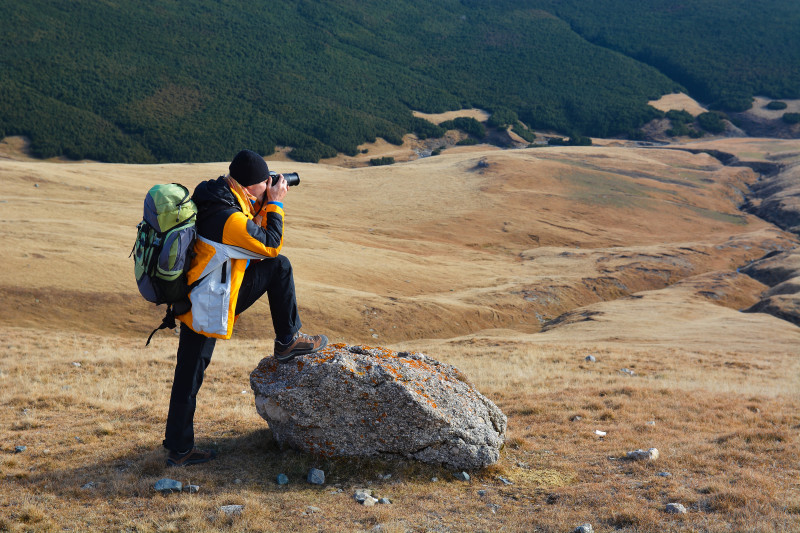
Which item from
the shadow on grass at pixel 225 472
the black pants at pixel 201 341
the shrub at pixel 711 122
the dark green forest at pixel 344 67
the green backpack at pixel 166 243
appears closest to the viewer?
the green backpack at pixel 166 243

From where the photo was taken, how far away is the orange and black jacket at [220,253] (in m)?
5.27

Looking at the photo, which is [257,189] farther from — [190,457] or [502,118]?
[502,118]

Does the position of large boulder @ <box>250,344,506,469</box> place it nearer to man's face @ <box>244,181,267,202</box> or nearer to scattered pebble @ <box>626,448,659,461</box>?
scattered pebble @ <box>626,448,659,461</box>

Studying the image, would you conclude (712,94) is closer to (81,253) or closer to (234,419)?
(81,253)

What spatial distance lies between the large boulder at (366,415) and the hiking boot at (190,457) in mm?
697

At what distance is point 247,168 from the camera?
5.57 meters

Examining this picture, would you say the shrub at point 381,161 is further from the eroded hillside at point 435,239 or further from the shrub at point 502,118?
the shrub at point 502,118

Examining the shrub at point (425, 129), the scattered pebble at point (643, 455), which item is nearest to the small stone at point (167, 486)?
the scattered pebble at point (643, 455)

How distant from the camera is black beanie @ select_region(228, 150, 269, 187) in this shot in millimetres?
5566

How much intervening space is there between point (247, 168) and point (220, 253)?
2.70 feet

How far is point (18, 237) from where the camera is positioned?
72.6 feet

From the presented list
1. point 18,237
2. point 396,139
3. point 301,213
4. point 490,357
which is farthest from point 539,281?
point 396,139

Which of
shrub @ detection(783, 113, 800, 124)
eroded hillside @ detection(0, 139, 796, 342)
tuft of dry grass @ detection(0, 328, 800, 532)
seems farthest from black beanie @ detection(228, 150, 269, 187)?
shrub @ detection(783, 113, 800, 124)

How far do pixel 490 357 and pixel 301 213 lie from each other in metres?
26.8
